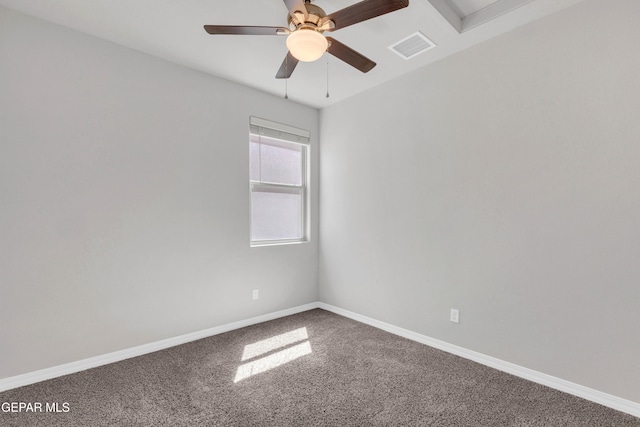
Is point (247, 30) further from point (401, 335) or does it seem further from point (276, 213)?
point (401, 335)

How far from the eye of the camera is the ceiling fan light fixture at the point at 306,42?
1571 mm

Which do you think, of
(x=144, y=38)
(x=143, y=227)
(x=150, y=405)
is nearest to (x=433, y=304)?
(x=150, y=405)

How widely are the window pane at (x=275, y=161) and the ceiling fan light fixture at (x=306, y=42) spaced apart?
1.88 metres

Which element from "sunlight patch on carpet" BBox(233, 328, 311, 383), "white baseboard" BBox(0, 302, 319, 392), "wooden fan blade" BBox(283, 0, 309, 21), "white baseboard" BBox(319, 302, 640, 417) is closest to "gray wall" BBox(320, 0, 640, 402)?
"white baseboard" BBox(319, 302, 640, 417)

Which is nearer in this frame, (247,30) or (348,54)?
(247,30)

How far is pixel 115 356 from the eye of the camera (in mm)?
2490

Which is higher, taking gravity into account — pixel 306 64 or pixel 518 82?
pixel 306 64

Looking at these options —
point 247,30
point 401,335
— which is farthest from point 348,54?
point 401,335

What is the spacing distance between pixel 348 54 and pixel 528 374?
266 cm

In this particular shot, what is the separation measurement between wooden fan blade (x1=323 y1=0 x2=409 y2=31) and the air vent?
938 mm

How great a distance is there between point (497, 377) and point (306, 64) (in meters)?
3.06

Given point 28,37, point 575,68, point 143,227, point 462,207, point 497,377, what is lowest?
point 497,377

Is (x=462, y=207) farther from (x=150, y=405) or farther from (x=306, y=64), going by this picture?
(x=150, y=405)

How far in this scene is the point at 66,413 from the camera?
183cm
